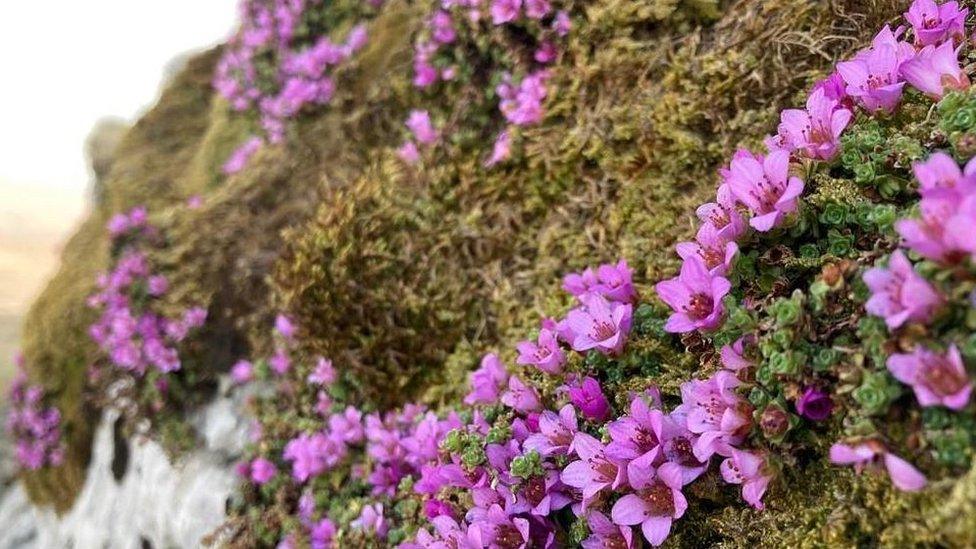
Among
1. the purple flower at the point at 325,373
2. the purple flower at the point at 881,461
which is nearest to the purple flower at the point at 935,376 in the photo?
the purple flower at the point at 881,461

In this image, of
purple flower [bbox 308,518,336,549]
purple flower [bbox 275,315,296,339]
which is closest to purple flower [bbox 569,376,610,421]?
purple flower [bbox 308,518,336,549]

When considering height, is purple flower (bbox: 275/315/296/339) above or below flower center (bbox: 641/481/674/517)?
below

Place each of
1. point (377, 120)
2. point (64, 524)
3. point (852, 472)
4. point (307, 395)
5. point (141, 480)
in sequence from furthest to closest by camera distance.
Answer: point (64, 524) < point (141, 480) < point (377, 120) < point (307, 395) < point (852, 472)

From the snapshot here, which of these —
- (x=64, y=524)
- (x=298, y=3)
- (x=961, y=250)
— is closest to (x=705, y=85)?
(x=961, y=250)

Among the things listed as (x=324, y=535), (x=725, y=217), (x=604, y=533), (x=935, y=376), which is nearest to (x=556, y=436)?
(x=604, y=533)

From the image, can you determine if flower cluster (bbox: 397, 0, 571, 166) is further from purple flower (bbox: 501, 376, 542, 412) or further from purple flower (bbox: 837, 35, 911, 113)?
purple flower (bbox: 837, 35, 911, 113)

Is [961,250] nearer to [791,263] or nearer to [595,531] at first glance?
[791,263]
